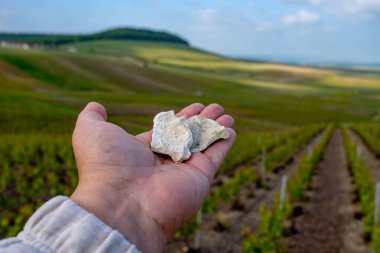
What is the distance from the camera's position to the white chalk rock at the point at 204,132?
3.81 m

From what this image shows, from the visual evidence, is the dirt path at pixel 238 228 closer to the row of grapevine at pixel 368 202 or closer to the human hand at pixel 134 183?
the row of grapevine at pixel 368 202

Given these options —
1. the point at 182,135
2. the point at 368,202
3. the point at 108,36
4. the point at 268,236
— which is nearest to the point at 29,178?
the point at 268,236

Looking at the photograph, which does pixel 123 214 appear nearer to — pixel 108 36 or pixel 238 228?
pixel 238 228

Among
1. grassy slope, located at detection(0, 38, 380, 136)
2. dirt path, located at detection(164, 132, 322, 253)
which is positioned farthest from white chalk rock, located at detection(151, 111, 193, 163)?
grassy slope, located at detection(0, 38, 380, 136)

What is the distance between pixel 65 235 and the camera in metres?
1.86

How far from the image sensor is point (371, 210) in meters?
8.60

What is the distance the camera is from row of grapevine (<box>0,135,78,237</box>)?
25.4ft

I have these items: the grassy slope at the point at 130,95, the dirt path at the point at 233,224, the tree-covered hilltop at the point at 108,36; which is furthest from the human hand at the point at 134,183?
the tree-covered hilltop at the point at 108,36

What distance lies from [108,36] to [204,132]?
16325 cm

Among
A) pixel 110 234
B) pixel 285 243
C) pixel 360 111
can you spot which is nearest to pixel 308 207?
pixel 285 243

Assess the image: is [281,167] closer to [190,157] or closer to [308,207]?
[308,207]

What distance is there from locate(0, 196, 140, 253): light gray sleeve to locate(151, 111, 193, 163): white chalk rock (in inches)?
58.6

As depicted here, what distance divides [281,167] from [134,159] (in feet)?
41.7

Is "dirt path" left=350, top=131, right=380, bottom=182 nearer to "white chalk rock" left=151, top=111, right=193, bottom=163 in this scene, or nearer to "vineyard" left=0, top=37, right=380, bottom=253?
"vineyard" left=0, top=37, right=380, bottom=253
